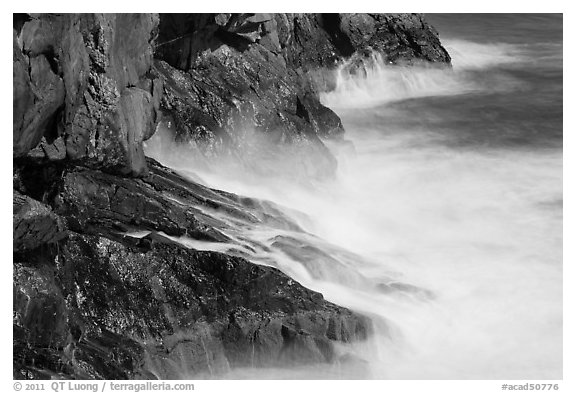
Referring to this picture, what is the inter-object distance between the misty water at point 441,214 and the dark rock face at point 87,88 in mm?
2486

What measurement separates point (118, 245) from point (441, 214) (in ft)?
33.0

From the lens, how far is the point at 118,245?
2562cm

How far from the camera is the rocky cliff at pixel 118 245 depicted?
23734 millimetres

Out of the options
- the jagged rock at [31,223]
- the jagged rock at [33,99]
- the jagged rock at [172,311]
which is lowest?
the jagged rock at [172,311]

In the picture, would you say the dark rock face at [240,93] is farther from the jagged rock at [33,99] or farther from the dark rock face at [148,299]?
the jagged rock at [33,99]

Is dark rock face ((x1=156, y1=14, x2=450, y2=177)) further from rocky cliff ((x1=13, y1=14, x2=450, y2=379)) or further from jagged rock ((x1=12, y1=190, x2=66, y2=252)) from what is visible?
jagged rock ((x1=12, y1=190, x2=66, y2=252))

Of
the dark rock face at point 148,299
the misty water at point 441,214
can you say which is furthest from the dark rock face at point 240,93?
the dark rock face at point 148,299

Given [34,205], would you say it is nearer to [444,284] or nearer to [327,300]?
[327,300]

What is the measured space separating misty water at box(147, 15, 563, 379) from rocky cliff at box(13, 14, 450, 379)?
70 cm

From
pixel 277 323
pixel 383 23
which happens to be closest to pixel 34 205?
pixel 277 323

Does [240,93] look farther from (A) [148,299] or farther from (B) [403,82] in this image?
(A) [148,299]

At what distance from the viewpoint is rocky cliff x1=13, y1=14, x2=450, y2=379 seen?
23.7 metres

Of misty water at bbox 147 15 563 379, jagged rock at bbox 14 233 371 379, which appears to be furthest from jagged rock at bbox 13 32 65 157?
→ misty water at bbox 147 15 563 379
